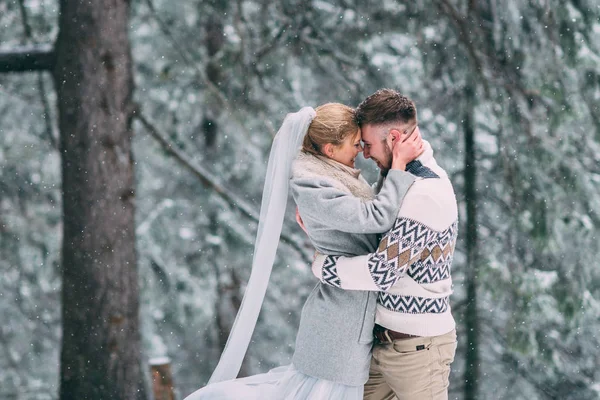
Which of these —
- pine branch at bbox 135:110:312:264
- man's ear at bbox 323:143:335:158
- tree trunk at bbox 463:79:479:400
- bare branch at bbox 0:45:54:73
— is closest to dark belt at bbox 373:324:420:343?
man's ear at bbox 323:143:335:158

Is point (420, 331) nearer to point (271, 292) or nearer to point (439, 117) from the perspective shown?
point (439, 117)

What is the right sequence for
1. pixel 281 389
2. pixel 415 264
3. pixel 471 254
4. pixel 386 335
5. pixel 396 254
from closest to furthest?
1. pixel 396 254
2. pixel 415 264
3. pixel 386 335
4. pixel 281 389
5. pixel 471 254

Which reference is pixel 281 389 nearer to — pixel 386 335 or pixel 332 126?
pixel 386 335

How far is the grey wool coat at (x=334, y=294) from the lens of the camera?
2.71 m

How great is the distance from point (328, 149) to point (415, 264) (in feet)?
1.90

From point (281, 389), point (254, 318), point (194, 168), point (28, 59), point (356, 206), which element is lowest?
point (194, 168)

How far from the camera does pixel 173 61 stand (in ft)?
29.2

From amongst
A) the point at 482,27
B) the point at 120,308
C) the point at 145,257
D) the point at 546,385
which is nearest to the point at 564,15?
the point at 482,27

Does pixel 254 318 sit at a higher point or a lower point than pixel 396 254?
lower

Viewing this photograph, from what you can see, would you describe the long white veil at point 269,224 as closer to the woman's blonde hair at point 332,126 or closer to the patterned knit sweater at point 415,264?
the woman's blonde hair at point 332,126

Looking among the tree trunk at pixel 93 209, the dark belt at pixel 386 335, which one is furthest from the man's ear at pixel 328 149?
the tree trunk at pixel 93 209

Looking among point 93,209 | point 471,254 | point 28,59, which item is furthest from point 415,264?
point 471,254

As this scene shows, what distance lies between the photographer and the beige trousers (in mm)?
2764

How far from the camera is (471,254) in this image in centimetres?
760
